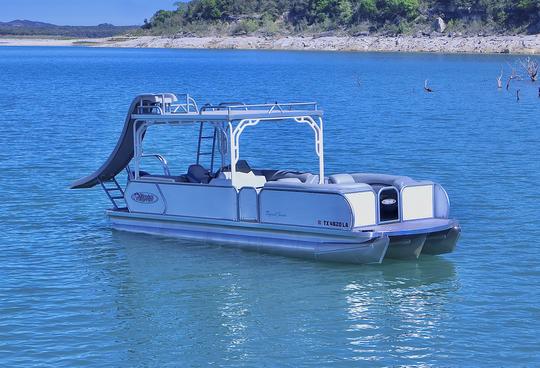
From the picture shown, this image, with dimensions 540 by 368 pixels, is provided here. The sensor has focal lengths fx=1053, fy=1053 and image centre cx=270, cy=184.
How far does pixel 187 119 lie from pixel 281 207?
306 centimetres

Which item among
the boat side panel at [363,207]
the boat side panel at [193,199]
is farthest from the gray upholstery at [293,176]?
the boat side panel at [363,207]

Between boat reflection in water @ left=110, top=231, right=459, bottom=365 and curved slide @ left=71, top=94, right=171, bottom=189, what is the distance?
280 centimetres

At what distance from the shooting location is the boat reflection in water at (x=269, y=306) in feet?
48.0

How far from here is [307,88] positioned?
3002 inches

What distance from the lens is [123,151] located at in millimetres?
22766

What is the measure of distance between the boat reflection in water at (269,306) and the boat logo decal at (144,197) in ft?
3.13

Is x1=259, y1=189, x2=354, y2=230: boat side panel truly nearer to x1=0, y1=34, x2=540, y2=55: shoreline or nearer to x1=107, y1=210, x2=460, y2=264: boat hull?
x1=107, y1=210, x2=460, y2=264: boat hull

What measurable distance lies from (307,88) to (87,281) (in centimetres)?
5891

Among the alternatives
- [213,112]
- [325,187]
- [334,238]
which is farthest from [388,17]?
[334,238]

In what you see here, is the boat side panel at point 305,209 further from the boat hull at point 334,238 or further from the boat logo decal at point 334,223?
the boat hull at point 334,238

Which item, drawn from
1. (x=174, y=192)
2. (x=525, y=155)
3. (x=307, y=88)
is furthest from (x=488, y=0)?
(x=174, y=192)

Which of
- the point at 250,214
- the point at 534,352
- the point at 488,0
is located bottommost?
the point at 534,352

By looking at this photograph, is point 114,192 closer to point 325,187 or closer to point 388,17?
point 325,187

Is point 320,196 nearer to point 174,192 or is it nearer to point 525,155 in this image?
point 174,192
